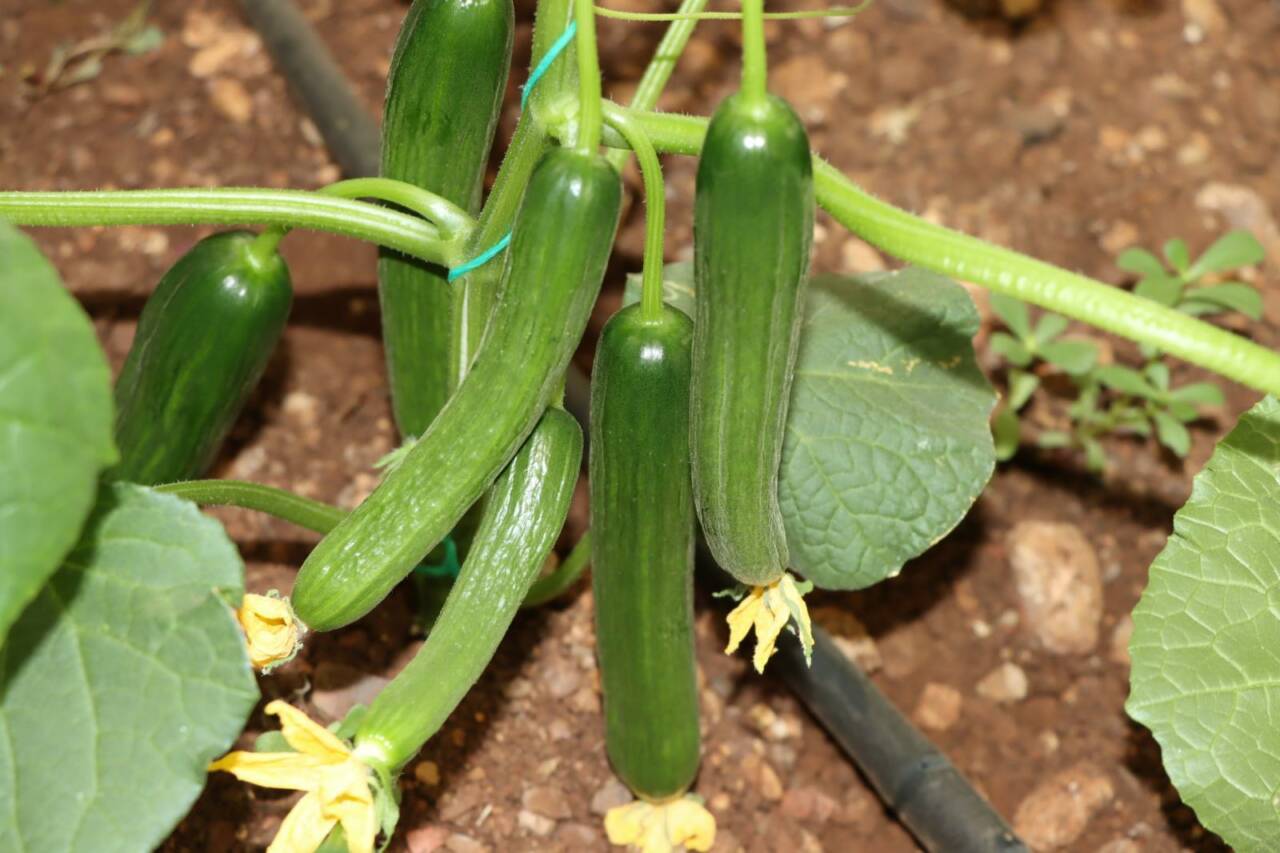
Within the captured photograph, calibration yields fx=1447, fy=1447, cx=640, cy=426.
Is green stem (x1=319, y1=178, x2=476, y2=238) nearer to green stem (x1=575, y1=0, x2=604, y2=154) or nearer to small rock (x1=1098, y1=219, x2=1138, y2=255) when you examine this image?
green stem (x1=575, y1=0, x2=604, y2=154)

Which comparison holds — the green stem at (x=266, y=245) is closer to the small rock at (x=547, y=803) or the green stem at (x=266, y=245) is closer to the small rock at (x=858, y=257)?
the small rock at (x=547, y=803)

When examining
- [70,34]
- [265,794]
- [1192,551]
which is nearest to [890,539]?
[1192,551]

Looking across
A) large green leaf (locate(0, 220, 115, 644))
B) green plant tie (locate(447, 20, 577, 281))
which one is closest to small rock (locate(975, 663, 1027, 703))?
green plant tie (locate(447, 20, 577, 281))

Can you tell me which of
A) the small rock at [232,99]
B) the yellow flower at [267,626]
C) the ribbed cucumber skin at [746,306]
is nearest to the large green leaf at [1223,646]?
the ribbed cucumber skin at [746,306]

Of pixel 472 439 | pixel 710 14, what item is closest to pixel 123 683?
pixel 472 439

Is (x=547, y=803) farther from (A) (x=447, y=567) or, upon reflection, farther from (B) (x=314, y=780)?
(B) (x=314, y=780)

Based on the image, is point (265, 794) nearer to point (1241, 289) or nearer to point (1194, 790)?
point (1194, 790)

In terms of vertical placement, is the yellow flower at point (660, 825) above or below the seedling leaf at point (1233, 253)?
below
